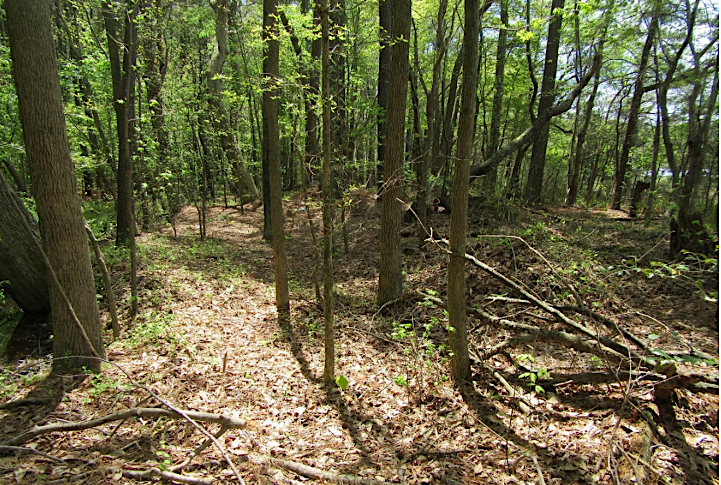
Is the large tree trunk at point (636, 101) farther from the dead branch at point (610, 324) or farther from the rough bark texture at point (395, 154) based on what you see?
the dead branch at point (610, 324)

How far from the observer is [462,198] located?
4.16 m

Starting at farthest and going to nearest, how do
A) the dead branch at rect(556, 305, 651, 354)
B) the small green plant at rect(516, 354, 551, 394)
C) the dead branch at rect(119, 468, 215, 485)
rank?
the dead branch at rect(556, 305, 651, 354) < the small green plant at rect(516, 354, 551, 394) < the dead branch at rect(119, 468, 215, 485)

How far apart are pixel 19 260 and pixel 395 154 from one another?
6.62 metres

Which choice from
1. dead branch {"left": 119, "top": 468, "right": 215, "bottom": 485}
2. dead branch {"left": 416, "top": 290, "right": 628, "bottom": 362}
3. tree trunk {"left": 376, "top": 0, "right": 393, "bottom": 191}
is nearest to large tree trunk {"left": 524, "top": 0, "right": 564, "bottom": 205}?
tree trunk {"left": 376, "top": 0, "right": 393, "bottom": 191}

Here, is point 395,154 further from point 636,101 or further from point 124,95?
point 636,101

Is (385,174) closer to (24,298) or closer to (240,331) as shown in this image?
(240,331)

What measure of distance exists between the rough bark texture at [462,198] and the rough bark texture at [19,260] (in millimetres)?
6766

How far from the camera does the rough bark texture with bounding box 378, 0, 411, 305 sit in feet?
19.0

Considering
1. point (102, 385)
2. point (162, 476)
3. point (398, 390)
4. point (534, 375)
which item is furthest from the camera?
point (398, 390)

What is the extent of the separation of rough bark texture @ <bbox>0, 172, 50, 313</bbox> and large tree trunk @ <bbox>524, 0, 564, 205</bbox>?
11626mm

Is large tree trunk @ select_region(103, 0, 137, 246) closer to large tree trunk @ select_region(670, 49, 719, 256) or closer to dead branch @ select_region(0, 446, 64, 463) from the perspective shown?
dead branch @ select_region(0, 446, 64, 463)

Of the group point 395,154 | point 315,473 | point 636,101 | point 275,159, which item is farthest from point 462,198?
point 636,101

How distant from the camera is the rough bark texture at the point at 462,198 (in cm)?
388

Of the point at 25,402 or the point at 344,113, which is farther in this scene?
the point at 344,113
